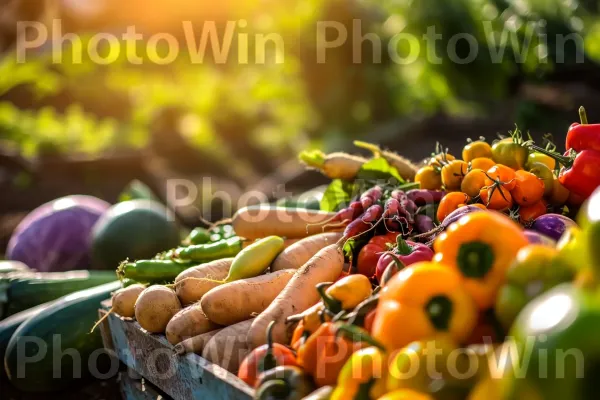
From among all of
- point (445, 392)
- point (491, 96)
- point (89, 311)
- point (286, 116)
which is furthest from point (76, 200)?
point (286, 116)

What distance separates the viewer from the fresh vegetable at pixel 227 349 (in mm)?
1903

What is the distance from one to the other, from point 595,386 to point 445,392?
A: 321mm

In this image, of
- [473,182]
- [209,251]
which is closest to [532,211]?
[473,182]

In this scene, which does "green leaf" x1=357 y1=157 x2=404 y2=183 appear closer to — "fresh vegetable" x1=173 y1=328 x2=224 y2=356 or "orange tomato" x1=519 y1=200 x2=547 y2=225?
"orange tomato" x1=519 y1=200 x2=547 y2=225

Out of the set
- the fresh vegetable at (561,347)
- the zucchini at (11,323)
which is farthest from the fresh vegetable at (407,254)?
the zucchini at (11,323)

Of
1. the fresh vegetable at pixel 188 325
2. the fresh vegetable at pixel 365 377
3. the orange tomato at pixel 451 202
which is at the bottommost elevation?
the fresh vegetable at pixel 188 325

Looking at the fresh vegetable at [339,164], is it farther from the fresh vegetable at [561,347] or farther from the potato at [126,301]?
the fresh vegetable at [561,347]

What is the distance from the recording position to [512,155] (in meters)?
2.37

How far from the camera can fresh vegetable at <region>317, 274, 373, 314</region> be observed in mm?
1723

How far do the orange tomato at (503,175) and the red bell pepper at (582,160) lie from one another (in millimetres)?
184

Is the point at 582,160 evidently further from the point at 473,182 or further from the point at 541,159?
the point at 473,182

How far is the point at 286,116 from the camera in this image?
12430mm

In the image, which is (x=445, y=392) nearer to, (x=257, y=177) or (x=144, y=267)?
(x=144, y=267)

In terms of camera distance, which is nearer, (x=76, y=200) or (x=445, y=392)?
(x=445, y=392)
